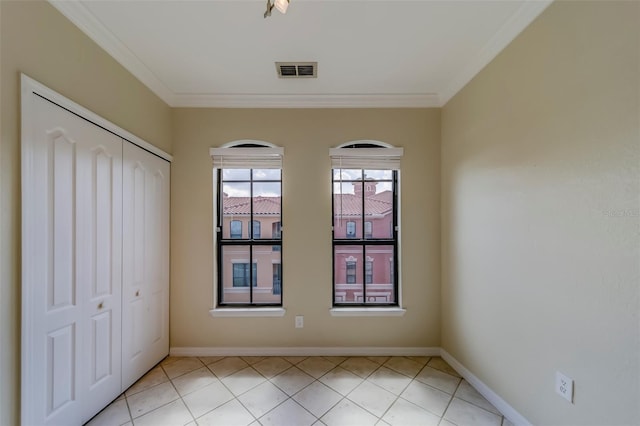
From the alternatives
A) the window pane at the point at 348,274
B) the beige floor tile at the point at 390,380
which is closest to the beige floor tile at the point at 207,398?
the beige floor tile at the point at 390,380

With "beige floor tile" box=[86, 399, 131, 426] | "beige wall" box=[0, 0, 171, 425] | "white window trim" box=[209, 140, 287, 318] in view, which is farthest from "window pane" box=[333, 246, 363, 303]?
"beige wall" box=[0, 0, 171, 425]

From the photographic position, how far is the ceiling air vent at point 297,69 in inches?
81.3

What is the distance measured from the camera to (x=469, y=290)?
215cm

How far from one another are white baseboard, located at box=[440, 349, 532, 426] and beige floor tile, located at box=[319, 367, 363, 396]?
2.99 ft

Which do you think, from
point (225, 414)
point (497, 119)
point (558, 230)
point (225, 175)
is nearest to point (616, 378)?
point (558, 230)

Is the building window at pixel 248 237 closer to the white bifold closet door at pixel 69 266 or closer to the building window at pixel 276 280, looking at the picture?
the building window at pixel 276 280

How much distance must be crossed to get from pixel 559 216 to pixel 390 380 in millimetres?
1774

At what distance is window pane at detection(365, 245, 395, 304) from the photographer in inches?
108

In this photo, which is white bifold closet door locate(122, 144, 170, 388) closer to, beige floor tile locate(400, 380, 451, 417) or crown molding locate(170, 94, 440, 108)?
crown molding locate(170, 94, 440, 108)

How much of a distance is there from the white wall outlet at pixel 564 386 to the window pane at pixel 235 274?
251 cm

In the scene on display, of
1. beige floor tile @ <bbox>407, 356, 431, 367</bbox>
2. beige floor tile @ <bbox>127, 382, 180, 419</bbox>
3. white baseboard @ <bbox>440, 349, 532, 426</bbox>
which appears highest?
white baseboard @ <bbox>440, 349, 532, 426</bbox>

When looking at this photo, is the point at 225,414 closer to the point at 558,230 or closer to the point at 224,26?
the point at 558,230

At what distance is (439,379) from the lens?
2.18 metres

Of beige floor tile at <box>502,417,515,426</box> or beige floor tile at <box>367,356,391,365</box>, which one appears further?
beige floor tile at <box>367,356,391,365</box>
